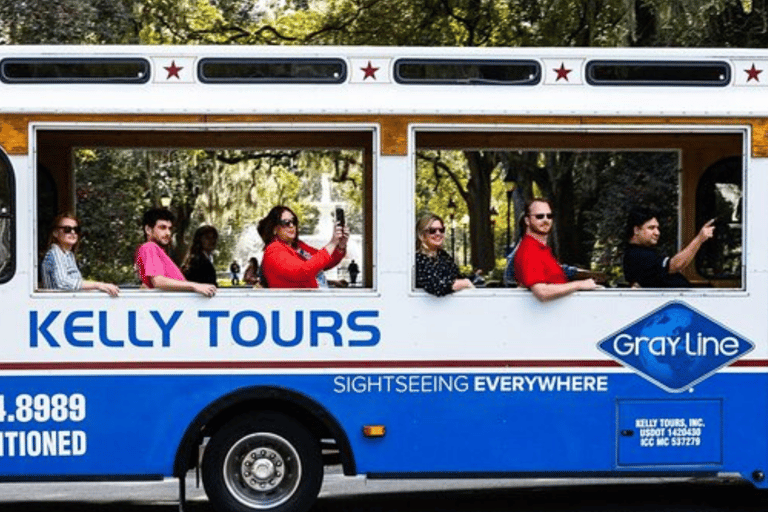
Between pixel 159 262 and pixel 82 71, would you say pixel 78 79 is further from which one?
pixel 159 262

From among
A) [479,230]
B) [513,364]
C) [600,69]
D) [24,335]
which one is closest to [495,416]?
[513,364]

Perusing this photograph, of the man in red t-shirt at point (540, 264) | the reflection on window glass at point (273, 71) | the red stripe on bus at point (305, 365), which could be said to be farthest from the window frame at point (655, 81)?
the red stripe on bus at point (305, 365)

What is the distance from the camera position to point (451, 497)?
1081cm

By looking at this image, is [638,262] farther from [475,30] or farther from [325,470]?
[475,30]

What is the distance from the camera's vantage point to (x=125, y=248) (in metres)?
12.2

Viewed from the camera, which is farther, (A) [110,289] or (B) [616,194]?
(B) [616,194]

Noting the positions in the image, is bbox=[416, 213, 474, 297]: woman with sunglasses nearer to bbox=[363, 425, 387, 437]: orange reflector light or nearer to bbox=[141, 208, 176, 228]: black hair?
bbox=[363, 425, 387, 437]: orange reflector light

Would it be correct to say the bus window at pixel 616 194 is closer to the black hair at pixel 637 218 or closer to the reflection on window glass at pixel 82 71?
the black hair at pixel 637 218

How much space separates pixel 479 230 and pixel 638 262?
4677 millimetres

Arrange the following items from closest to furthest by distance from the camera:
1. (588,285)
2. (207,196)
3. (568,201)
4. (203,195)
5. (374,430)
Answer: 1. (374,430)
2. (588,285)
3. (568,201)
4. (207,196)
5. (203,195)

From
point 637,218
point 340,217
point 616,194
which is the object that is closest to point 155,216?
point 340,217

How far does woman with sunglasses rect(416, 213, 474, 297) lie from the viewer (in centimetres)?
884

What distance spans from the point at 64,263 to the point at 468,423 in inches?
95.2

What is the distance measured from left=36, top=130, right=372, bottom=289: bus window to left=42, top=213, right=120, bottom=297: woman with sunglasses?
53 cm
